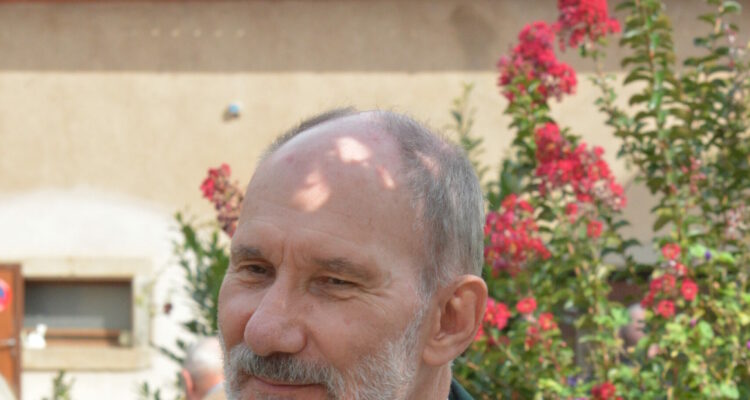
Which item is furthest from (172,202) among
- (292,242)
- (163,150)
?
(292,242)

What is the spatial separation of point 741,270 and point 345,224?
322 cm

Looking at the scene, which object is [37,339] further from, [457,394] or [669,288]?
[457,394]

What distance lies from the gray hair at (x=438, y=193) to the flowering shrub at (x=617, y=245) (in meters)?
2.52

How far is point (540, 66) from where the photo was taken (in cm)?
488

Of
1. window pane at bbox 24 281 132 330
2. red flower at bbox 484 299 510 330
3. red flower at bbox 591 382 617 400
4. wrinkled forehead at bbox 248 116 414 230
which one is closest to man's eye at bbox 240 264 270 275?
wrinkled forehead at bbox 248 116 414 230

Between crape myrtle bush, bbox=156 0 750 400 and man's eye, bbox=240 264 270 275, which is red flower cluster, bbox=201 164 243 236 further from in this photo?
man's eye, bbox=240 264 270 275

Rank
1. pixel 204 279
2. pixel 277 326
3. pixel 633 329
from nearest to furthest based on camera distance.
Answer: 1. pixel 277 326
2. pixel 633 329
3. pixel 204 279

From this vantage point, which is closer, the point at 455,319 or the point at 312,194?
the point at 312,194

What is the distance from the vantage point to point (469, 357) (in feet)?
15.5

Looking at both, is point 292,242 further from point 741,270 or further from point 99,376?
point 99,376

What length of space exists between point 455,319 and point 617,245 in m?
3.10

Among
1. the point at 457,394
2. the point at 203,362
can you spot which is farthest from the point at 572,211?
the point at 457,394

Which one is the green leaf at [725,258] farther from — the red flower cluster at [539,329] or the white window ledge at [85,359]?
the white window ledge at [85,359]

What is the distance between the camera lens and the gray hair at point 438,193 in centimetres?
179
